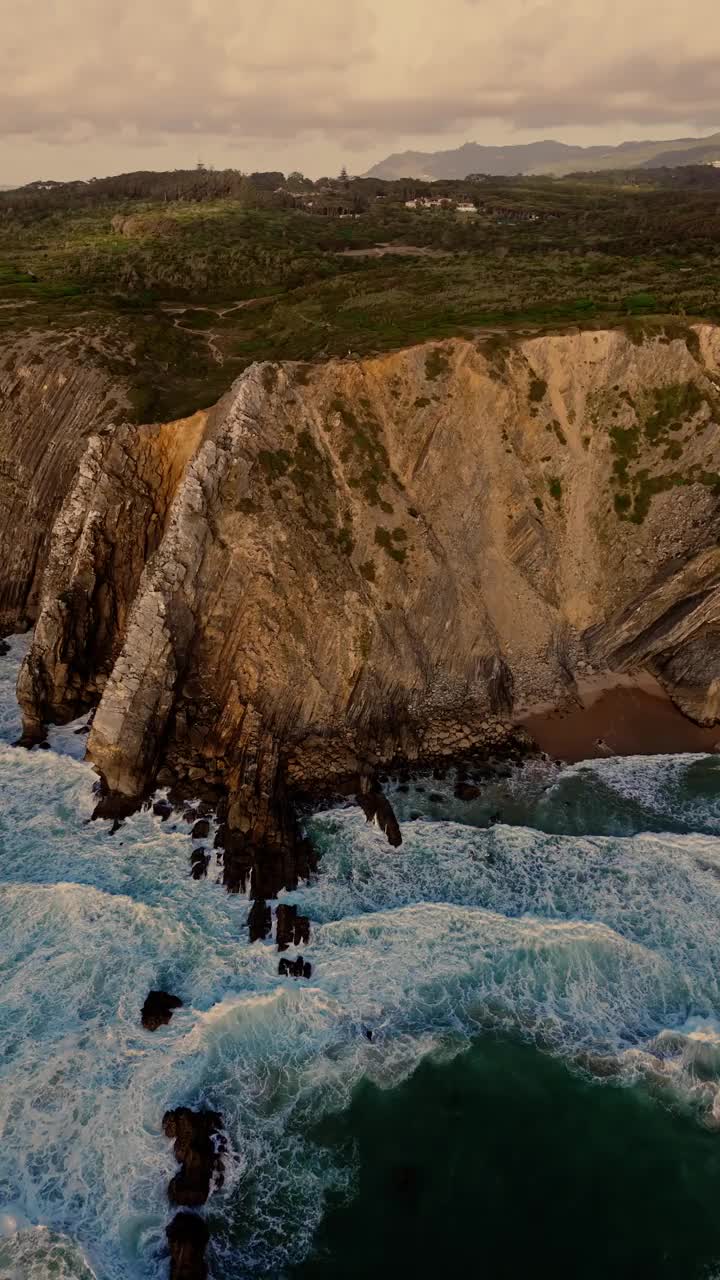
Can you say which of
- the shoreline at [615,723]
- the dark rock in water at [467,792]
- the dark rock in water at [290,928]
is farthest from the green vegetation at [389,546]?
the dark rock in water at [290,928]

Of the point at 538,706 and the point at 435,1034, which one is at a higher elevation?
the point at 538,706

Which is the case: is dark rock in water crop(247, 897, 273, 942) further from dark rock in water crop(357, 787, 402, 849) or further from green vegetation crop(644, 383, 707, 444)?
green vegetation crop(644, 383, 707, 444)

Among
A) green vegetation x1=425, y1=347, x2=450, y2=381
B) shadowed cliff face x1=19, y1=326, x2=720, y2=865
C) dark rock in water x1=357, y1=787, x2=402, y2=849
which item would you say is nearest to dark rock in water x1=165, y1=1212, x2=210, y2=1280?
shadowed cliff face x1=19, y1=326, x2=720, y2=865

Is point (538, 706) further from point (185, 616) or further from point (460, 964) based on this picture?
point (185, 616)

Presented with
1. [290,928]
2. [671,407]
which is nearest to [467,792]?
[290,928]

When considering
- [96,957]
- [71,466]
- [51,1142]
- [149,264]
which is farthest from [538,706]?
[149,264]

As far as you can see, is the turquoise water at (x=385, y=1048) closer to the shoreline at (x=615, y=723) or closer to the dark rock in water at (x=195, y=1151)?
the dark rock in water at (x=195, y=1151)
